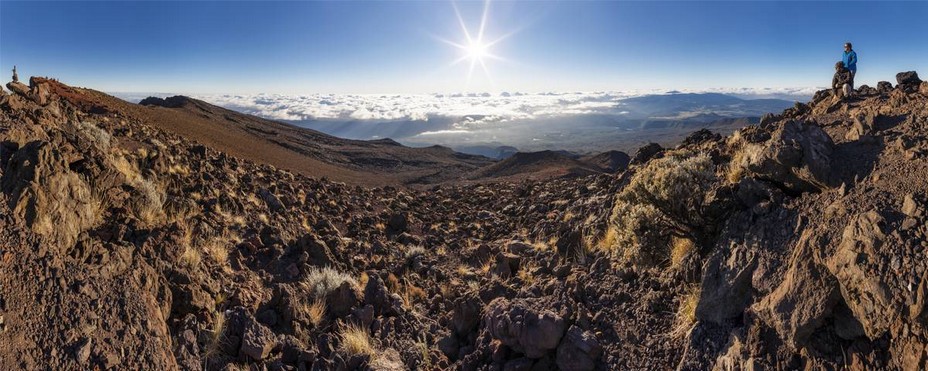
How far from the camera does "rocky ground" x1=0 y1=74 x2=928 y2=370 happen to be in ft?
10.3

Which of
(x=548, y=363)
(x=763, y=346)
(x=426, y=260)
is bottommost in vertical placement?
(x=426, y=260)

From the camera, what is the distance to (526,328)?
4.21 meters

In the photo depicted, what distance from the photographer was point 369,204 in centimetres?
1298

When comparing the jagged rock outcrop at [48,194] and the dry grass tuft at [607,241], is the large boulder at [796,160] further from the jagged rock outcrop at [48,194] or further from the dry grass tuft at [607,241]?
the jagged rock outcrop at [48,194]

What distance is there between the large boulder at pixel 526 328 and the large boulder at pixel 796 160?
8.17 ft

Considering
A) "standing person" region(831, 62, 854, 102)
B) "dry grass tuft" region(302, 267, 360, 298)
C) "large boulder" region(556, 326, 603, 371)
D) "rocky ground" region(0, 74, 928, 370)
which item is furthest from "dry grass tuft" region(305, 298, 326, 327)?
"standing person" region(831, 62, 854, 102)

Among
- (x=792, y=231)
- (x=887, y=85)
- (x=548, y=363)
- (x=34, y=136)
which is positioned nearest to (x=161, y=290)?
→ (x=34, y=136)

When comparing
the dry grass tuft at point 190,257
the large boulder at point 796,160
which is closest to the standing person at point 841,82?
the large boulder at point 796,160

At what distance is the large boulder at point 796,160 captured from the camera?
4.12 m

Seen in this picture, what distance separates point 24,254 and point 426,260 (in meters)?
5.64

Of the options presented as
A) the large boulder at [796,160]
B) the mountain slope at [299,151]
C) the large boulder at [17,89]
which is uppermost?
the large boulder at [17,89]

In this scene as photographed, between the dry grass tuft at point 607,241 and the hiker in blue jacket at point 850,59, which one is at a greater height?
the hiker in blue jacket at point 850,59

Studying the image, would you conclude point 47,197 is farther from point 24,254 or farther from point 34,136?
point 34,136

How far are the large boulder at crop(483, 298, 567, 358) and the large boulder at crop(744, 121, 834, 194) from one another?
249cm
